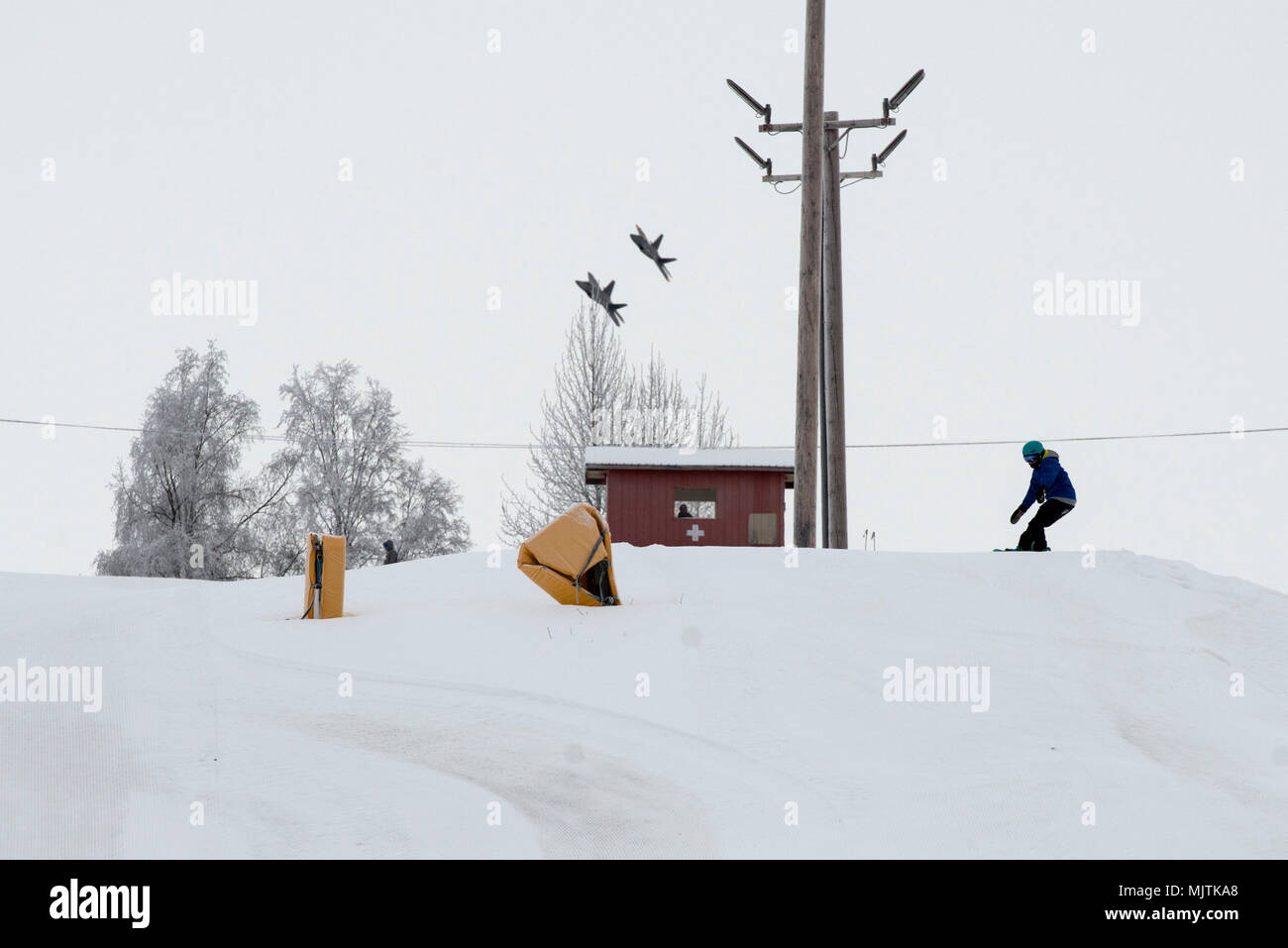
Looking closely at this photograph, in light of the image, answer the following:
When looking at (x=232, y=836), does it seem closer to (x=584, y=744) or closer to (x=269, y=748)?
(x=269, y=748)

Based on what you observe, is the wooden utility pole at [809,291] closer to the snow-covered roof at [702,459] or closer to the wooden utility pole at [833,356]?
the wooden utility pole at [833,356]

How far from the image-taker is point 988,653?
8469 millimetres

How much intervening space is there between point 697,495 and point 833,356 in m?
5.61

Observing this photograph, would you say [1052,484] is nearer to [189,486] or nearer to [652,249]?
[652,249]

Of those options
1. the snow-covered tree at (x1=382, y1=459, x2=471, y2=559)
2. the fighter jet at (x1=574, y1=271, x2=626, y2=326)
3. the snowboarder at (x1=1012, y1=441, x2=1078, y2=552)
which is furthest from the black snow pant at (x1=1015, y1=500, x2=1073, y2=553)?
the snow-covered tree at (x1=382, y1=459, x2=471, y2=559)

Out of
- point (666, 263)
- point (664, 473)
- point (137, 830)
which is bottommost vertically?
point (137, 830)

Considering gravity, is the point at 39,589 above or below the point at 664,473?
below

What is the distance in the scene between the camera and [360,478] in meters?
37.8

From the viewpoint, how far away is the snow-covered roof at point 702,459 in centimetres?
2231

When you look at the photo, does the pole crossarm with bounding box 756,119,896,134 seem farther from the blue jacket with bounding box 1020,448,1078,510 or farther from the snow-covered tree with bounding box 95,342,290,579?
the snow-covered tree with bounding box 95,342,290,579

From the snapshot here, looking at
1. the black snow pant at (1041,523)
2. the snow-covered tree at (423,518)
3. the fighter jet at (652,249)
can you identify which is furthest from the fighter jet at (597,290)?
the black snow pant at (1041,523)

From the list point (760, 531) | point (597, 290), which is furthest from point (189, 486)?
point (760, 531)
